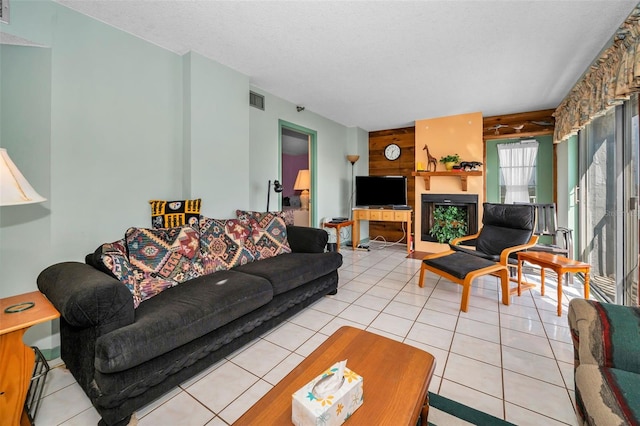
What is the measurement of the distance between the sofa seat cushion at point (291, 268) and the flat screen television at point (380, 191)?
8.97ft

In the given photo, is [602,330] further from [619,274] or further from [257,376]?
[619,274]

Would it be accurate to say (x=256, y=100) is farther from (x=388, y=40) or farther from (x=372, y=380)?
(x=372, y=380)

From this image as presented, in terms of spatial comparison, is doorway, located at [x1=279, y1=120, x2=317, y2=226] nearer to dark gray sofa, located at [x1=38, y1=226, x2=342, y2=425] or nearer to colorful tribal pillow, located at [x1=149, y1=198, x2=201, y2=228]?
colorful tribal pillow, located at [x1=149, y1=198, x2=201, y2=228]

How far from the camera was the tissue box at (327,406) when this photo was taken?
0.87m

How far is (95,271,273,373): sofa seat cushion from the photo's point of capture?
1.32 meters

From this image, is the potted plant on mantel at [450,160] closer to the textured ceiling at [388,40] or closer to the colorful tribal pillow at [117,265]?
the textured ceiling at [388,40]

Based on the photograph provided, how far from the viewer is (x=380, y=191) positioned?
548 centimetres

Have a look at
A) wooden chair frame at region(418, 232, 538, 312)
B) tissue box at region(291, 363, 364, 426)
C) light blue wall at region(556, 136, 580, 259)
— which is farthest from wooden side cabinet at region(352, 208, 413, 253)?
tissue box at region(291, 363, 364, 426)

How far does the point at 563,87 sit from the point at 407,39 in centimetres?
265

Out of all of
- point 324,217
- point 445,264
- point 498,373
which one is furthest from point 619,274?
point 324,217

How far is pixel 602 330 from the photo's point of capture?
1173 mm

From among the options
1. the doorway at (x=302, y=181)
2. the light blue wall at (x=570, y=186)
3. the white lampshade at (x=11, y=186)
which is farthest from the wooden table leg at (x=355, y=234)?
the white lampshade at (x=11, y=186)

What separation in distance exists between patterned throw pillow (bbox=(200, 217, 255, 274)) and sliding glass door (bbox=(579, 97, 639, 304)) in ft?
11.3

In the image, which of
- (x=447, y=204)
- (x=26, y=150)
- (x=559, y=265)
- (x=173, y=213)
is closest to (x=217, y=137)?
(x=173, y=213)
